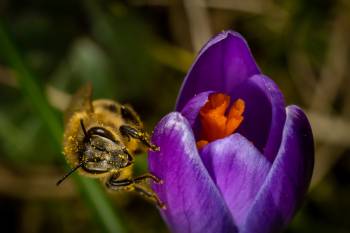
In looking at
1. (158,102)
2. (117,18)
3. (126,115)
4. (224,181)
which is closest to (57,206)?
(158,102)

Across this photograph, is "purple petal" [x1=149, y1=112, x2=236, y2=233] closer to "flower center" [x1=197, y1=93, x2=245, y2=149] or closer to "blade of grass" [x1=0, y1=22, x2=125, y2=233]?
"flower center" [x1=197, y1=93, x2=245, y2=149]

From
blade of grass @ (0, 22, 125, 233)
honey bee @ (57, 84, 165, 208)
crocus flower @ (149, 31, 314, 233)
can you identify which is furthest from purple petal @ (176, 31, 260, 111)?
blade of grass @ (0, 22, 125, 233)

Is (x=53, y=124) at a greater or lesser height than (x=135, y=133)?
lesser

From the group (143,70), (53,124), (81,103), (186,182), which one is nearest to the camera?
(186,182)

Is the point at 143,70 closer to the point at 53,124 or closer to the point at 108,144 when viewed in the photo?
the point at 53,124

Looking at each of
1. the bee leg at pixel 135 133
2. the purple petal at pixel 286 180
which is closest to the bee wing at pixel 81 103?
the bee leg at pixel 135 133

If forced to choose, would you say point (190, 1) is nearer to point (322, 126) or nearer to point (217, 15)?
point (217, 15)

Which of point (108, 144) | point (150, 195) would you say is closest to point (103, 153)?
point (108, 144)
